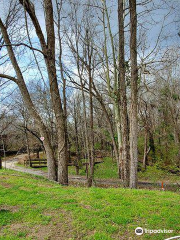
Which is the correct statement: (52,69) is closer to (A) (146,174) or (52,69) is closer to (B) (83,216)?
(B) (83,216)

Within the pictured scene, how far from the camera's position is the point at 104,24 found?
11086 mm

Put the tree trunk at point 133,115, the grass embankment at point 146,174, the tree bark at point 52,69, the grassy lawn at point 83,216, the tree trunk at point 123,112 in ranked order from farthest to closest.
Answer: the grass embankment at point 146,174
the tree trunk at point 123,112
the tree bark at point 52,69
the tree trunk at point 133,115
the grassy lawn at point 83,216

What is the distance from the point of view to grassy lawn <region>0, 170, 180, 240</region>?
271 centimetres

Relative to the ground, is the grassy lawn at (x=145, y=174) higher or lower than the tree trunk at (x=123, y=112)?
lower


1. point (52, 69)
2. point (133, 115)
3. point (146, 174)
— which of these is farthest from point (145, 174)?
point (52, 69)

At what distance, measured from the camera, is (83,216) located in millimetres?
3191

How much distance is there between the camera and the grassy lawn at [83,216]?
271cm

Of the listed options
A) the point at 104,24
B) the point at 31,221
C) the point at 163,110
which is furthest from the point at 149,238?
the point at 163,110

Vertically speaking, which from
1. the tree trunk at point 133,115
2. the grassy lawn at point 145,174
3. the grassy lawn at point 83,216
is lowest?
the grassy lawn at point 145,174

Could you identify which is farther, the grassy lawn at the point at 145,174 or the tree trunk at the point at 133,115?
the grassy lawn at the point at 145,174

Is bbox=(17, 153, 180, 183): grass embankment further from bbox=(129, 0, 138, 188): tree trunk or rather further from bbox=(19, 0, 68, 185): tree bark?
bbox=(19, 0, 68, 185): tree bark

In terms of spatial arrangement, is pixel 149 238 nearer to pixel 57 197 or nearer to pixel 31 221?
pixel 31 221

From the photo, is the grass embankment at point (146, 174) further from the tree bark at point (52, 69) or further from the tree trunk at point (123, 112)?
the tree bark at point (52, 69)

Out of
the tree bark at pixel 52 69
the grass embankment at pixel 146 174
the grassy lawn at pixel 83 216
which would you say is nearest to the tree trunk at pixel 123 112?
the tree bark at pixel 52 69
